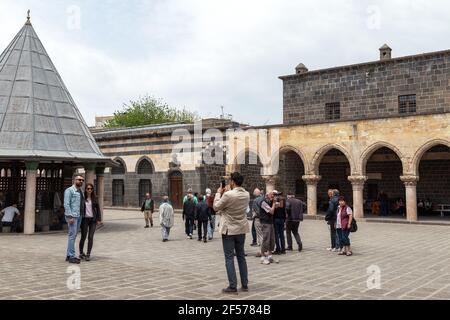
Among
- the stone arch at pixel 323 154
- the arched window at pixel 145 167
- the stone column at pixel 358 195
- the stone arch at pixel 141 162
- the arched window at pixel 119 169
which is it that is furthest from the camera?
the arched window at pixel 119 169

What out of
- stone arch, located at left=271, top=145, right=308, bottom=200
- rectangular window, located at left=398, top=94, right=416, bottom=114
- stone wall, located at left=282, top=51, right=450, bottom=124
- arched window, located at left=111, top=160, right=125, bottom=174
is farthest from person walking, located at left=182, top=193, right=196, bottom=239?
rectangular window, located at left=398, top=94, right=416, bottom=114

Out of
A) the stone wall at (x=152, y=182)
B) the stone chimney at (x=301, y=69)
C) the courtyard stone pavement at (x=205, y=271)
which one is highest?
the stone chimney at (x=301, y=69)

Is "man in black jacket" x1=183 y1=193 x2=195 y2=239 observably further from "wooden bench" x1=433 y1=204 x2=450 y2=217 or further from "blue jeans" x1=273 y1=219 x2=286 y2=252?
"wooden bench" x1=433 y1=204 x2=450 y2=217

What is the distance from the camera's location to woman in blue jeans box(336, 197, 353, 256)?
33.6 feet

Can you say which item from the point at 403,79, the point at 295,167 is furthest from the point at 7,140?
the point at 403,79

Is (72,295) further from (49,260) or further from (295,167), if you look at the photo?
(295,167)

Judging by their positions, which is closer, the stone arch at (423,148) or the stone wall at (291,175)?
the stone arch at (423,148)

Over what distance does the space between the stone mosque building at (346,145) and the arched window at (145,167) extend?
0.06 meters

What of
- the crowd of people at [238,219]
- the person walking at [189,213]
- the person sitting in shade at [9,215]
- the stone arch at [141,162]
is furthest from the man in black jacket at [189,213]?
the stone arch at [141,162]

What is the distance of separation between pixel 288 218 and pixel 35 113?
9816 mm

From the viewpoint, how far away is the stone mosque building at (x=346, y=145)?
20269 millimetres

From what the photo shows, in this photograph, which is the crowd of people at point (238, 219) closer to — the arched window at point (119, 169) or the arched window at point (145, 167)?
the arched window at point (145, 167)

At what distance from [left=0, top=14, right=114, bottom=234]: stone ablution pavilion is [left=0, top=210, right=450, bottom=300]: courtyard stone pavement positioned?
8.61 ft

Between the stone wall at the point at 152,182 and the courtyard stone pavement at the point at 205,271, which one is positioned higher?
the stone wall at the point at 152,182
